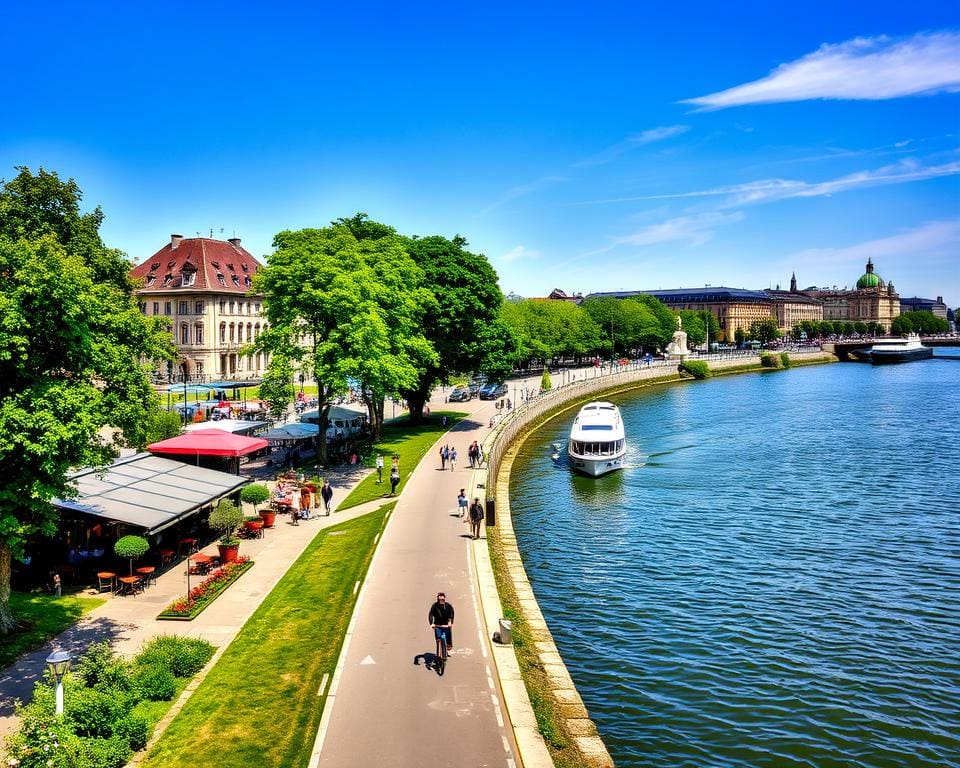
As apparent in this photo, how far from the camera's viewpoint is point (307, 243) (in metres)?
54.4

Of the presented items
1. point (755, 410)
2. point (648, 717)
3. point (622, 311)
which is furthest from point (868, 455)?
point (622, 311)

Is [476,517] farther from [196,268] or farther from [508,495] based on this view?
[196,268]

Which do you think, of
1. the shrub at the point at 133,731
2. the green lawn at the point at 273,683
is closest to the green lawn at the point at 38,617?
the green lawn at the point at 273,683

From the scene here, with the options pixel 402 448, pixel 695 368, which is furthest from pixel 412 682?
pixel 695 368

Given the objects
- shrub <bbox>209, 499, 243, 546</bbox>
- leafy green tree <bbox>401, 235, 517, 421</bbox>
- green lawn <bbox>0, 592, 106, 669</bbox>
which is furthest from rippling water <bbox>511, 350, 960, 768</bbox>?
green lawn <bbox>0, 592, 106, 669</bbox>

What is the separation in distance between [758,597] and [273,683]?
19.9 metres

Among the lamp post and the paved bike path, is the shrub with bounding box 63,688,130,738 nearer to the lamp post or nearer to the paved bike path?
the lamp post

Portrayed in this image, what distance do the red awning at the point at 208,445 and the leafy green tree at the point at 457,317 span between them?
2914cm

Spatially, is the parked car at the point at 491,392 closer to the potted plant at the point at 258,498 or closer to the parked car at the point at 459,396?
the parked car at the point at 459,396

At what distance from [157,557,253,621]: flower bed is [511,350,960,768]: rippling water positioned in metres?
11.8

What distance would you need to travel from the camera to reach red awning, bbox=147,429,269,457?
123 feet

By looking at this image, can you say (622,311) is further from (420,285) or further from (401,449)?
(401,449)

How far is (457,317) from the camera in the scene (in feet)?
226

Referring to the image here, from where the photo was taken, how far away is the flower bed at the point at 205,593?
24609 millimetres
